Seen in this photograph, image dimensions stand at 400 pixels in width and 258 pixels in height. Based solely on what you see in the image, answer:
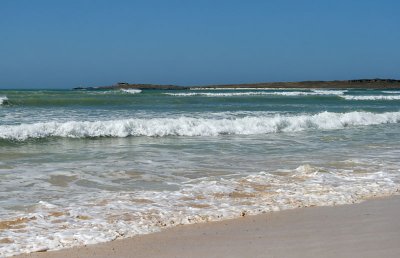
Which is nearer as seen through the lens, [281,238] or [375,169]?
[281,238]

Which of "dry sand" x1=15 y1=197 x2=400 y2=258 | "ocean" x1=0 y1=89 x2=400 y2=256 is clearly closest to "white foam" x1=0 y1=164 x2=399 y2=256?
"ocean" x1=0 y1=89 x2=400 y2=256

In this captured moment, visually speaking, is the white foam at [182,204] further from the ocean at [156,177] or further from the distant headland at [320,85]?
the distant headland at [320,85]

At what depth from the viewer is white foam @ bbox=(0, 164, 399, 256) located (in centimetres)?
465

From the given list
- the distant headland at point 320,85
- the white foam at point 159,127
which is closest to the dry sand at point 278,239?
the white foam at point 159,127

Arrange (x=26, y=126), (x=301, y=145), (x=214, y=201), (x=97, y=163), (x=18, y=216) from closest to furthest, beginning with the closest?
(x=18, y=216) < (x=214, y=201) < (x=97, y=163) < (x=301, y=145) < (x=26, y=126)

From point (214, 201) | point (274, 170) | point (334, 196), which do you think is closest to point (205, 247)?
point (214, 201)

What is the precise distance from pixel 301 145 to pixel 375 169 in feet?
12.7

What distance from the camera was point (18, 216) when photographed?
530cm

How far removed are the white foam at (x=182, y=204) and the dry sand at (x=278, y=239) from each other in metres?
0.24

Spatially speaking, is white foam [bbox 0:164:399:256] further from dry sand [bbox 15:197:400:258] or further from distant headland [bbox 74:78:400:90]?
distant headland [bbox 74:78:400:90]

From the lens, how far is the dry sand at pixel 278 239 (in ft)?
13.6

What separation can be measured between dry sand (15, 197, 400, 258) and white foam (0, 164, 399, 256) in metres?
0.24

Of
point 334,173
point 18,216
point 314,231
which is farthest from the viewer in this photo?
point 334,173

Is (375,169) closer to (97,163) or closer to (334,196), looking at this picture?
(334,196)
